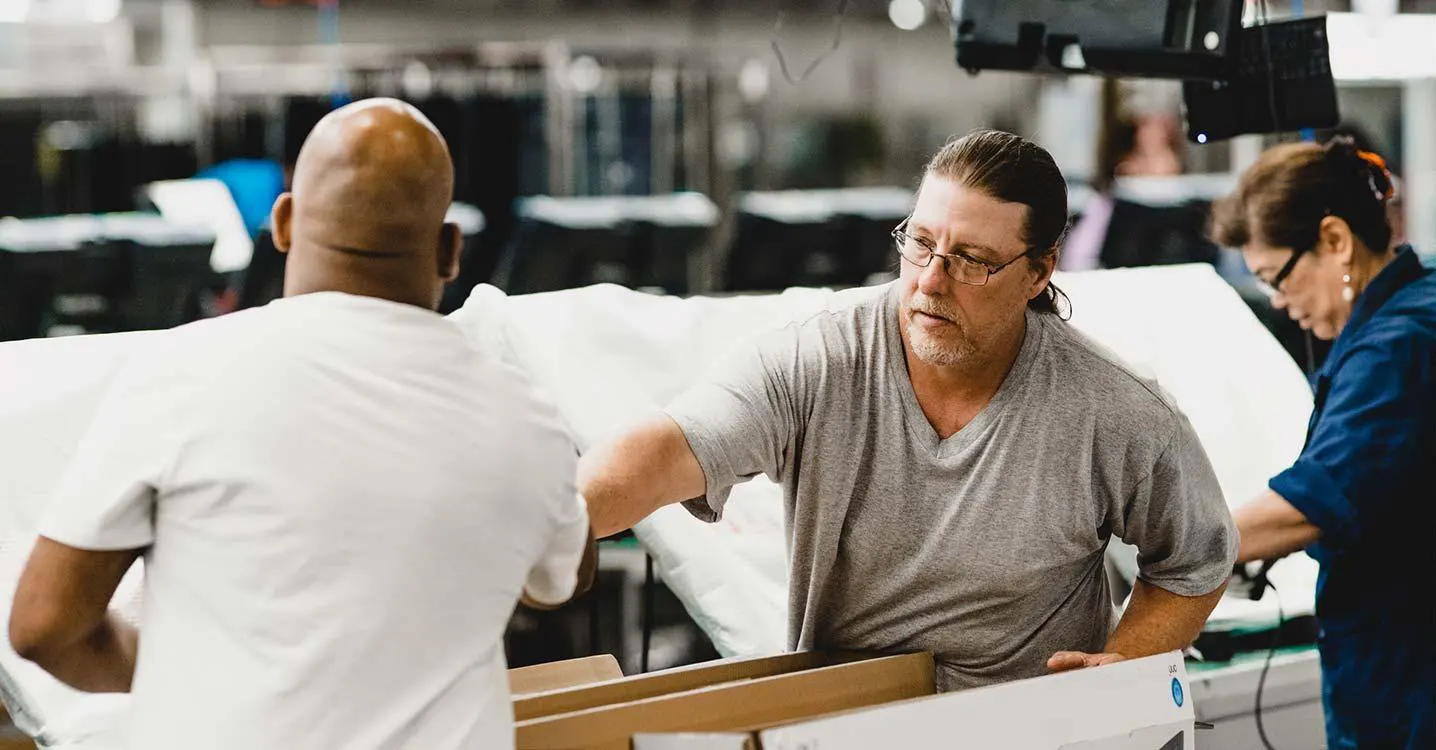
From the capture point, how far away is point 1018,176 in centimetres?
187

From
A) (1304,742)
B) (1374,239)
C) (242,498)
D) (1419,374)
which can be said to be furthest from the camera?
(1304,742)

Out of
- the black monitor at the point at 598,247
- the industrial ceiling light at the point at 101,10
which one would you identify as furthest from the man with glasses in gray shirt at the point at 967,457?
the industrial ceiling light at the point at 101,10

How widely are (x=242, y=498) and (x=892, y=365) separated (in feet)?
3.25

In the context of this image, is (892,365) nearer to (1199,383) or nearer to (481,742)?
(481,742)

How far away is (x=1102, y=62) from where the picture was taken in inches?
108

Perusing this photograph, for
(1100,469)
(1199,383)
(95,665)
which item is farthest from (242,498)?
(1199,383)

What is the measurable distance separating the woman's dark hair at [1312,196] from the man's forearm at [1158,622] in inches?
28.0

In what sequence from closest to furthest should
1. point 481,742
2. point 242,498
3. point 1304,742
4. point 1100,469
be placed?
1. point 242,498
2. point 481,742
3. point 1100,469
4. point 1304,742

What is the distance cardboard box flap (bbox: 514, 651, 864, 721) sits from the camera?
60.7 inches

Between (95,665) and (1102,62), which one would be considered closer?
(95,665)

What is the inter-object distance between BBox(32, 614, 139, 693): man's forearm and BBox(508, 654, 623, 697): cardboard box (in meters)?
0.57

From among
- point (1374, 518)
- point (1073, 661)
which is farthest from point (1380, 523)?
point (1073, 661)

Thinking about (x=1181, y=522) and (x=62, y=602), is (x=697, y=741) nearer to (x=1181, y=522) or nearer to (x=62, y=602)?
(x=62, y=602)

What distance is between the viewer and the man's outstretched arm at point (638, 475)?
1.75 m
